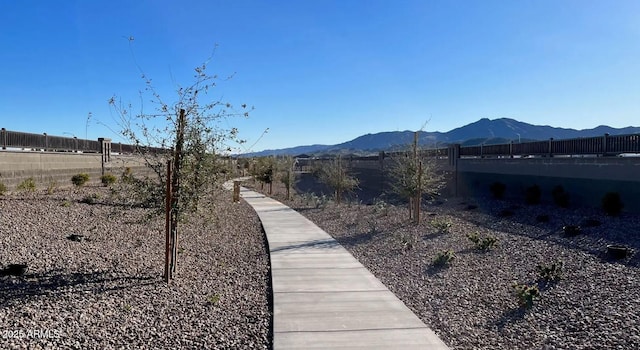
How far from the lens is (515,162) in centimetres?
2030

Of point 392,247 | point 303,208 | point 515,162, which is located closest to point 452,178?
point 515,162

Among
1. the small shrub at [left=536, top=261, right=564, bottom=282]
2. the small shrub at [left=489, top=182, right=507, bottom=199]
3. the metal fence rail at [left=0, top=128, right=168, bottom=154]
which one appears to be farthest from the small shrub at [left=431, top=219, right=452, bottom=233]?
the small shrub at [left=489, top=182, right=507, bottom=199]

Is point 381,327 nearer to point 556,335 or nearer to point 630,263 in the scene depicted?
point 556,335

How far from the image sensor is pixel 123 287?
6879 millimetres

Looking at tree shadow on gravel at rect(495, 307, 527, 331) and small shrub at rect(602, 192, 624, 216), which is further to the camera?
small shrub at rect(602, 192, 624, 216)

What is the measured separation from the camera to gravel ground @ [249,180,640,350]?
5578mm

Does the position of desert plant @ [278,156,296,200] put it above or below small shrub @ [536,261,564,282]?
above

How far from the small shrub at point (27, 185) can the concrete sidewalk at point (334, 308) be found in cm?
925

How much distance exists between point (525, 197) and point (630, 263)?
1068 centimetres

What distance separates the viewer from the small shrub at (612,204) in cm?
1398

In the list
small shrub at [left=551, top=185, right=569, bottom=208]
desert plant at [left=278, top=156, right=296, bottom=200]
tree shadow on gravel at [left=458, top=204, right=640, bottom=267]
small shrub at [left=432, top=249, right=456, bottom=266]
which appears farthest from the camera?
desert plant at [left=278, top=156, right=296, bottom=200]

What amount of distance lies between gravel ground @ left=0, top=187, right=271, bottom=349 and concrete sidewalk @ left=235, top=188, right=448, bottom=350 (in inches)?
10.8

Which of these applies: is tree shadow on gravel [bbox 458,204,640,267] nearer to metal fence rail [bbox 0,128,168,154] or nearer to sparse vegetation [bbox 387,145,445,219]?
sparse vegetation [bbox 387,145,445,219]

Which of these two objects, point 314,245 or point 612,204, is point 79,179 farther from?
point 612,204
